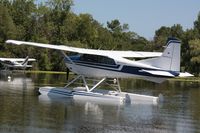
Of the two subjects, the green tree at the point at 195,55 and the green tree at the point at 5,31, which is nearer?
the green tree at the point at 195,55

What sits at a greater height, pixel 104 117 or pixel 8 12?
pixel 8 12

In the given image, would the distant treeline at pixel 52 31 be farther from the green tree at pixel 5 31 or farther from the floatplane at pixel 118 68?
the floatplane at pixel 118 68

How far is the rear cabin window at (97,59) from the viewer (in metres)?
24.5

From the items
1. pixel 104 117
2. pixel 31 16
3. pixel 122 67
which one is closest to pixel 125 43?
pixel 31 16

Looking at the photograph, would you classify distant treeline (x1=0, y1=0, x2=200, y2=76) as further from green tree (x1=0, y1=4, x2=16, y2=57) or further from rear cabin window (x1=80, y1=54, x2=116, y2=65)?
rear cabin window (x1=80, y1=54, x2=116, y2=65)

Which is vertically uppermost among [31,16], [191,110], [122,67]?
[31,16]

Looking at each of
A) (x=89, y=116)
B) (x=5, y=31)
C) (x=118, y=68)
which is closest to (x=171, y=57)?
(x=118, y=68)

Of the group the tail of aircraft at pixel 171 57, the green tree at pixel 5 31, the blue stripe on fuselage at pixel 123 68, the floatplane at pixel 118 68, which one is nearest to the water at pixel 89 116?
the floatplane at pixel 118 68

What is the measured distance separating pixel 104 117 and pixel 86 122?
5.80ft

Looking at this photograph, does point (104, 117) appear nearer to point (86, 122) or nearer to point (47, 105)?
point (86, 122)

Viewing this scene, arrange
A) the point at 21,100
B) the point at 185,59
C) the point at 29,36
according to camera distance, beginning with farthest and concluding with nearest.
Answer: the point at 29,36
the point at 185,59
the point at 21,100

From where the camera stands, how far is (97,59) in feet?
81.9

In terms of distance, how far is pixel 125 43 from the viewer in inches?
4176

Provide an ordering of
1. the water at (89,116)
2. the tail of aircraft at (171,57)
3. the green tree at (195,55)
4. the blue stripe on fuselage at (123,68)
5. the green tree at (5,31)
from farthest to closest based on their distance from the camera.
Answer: the green tree at (5,31) → the green tree at (195,55) → the blue stripe on fuselage at (123,68) → the tail of aircraft at (171,57) → the water at (89,116)
